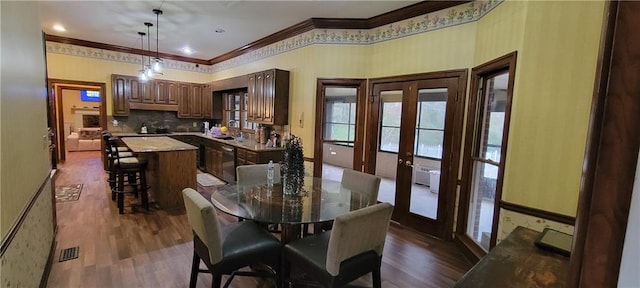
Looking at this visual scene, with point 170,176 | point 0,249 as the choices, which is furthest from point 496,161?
point 170,176

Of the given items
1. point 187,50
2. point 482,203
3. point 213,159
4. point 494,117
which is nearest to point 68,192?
point 213,159

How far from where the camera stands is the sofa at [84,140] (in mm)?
9211

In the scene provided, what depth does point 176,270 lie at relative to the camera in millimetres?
2654

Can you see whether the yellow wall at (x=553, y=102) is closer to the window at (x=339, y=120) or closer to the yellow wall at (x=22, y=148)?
the window at (x=339, y=120)

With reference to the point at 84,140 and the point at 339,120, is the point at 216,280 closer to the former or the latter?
the point at 339,120

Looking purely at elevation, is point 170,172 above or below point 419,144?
below

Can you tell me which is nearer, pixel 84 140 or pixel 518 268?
pixel 518 268

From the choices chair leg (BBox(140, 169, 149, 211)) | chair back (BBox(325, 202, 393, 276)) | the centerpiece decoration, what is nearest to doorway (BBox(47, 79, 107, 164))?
chair leg (BBox(140, 169, 149, 211))

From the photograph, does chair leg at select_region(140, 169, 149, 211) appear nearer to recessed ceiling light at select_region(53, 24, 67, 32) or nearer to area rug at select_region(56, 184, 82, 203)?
area rug at select_region(56, 184, 82, 203)

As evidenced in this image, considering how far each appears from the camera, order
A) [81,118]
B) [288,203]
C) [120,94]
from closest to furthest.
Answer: [288,203]
[120,94]
[81,118]

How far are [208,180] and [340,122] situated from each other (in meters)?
3.18

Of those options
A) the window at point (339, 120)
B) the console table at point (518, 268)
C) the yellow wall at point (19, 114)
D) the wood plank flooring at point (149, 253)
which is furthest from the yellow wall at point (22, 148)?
the window at point (339, 120)

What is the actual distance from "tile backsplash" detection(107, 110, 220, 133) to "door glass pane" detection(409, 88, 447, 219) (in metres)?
5.70

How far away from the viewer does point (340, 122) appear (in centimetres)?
443
